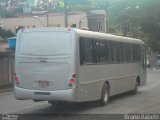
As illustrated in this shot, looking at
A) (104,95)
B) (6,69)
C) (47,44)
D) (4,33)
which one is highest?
(47,44)

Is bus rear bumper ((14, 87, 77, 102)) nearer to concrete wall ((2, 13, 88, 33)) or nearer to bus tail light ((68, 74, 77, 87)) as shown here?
bus tail light ((68, 74, 77, 87))

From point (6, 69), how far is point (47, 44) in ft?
48.0

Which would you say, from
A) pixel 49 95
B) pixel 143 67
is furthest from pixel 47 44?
pixel 143 67

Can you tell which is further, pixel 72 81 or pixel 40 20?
pixel 40 20

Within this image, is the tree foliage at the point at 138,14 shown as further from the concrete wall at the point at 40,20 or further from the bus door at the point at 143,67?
the concrete wall at the point at 40,20

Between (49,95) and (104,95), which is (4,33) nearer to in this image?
(104,95)

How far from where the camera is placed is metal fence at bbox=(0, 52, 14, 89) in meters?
29.2

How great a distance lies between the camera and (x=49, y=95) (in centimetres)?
1498

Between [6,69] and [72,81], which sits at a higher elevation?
[72,81]

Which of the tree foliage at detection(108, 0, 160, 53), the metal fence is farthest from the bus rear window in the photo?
the metal fence

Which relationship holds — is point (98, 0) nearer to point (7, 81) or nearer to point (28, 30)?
point (28, 30)

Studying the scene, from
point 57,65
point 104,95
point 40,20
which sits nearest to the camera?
point 57,65

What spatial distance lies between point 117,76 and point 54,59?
5.49 m

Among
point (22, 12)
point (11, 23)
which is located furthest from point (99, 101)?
point (22, 12)
